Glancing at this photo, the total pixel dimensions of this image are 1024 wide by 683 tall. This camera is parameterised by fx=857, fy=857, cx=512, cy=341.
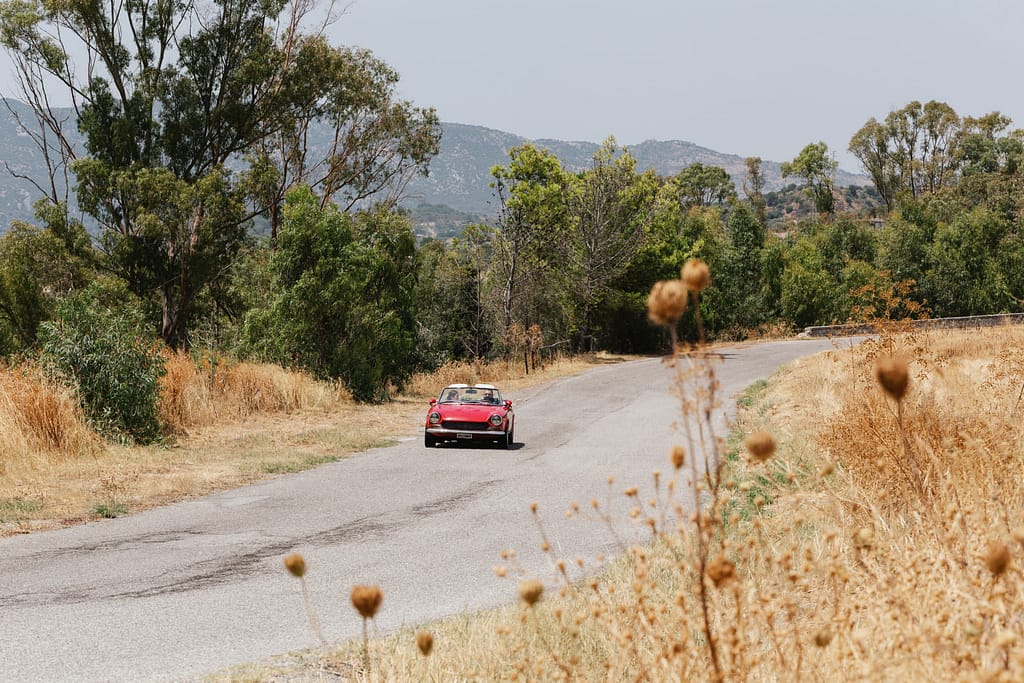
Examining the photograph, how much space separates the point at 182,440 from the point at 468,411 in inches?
193

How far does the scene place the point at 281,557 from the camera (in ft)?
25.4

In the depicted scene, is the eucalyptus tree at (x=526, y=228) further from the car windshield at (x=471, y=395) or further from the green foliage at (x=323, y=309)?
the car windshield at (x=471, y=395)

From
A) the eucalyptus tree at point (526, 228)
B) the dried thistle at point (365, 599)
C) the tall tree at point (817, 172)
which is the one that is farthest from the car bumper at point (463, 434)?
the tall tree at point (817, 172)

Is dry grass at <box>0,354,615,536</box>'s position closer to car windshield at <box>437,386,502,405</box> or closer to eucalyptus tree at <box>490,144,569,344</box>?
car windshield at <box>437,386,502,405</box>

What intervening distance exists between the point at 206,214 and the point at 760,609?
98.8 feet

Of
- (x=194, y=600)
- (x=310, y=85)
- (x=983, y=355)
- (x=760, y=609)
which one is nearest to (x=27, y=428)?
(x=194, y=600)

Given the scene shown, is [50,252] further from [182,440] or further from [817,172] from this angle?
[817,172]

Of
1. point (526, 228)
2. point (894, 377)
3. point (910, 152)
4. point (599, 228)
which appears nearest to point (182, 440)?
point (894, 377)

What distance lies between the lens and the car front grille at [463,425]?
15242mm

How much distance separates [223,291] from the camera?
37.7m

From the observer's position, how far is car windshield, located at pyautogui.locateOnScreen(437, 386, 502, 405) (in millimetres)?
16328

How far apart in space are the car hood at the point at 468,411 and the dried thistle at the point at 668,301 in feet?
44.7

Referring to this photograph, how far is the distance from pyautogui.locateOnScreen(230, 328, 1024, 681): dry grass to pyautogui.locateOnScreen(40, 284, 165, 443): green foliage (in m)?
8.30

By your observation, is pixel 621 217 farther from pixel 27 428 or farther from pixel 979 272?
pixel 27 428
